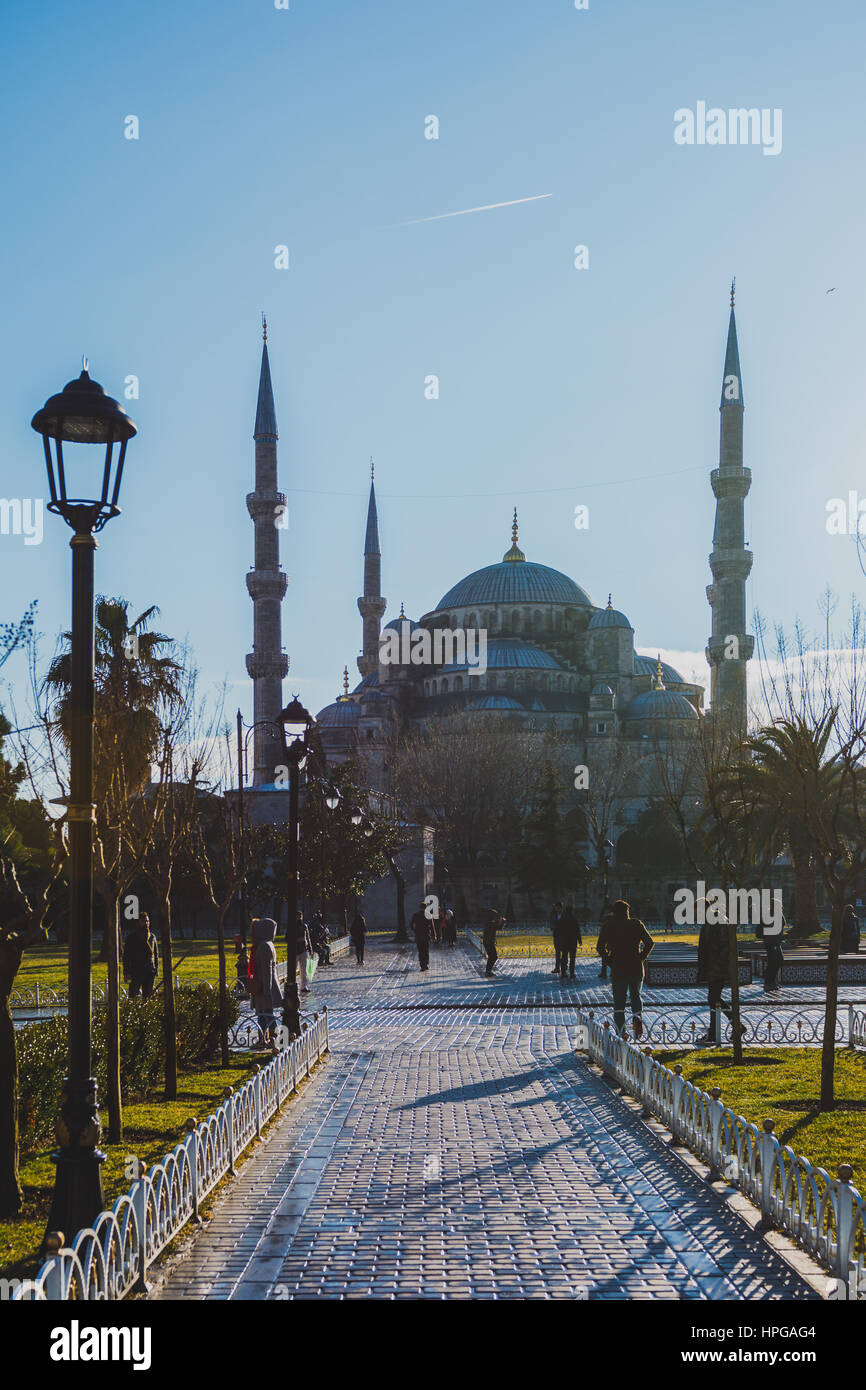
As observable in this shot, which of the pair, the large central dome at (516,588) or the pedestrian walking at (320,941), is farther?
the large central dome at (516,588)

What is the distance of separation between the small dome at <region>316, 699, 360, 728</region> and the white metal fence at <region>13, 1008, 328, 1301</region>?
64629 mm

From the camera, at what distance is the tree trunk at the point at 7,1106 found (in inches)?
282

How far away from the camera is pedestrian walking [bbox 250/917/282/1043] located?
44.8 ft

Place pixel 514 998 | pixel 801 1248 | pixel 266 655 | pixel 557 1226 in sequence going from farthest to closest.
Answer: pixel 266 655 < pixel 514 998 < pixel 557 1226 < pixel 801 1248

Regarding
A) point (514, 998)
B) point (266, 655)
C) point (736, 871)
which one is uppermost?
point (266, 655)

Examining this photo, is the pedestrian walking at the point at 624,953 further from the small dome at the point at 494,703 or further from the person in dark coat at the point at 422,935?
the small dome at the point at 494,703

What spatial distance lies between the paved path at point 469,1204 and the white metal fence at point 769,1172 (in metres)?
0.20

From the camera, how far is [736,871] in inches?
532

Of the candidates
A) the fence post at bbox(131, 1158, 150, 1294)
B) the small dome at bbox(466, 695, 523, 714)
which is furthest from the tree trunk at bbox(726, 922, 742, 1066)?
the small dome at bbox(466, 695, 523, 714)

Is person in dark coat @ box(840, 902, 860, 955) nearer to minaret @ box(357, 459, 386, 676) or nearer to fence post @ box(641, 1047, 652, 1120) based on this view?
fence post @ box(641, 1047, 652, 1120)

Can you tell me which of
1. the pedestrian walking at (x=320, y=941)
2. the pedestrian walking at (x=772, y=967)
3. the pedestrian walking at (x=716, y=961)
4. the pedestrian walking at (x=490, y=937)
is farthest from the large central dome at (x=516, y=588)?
the pedestrian walking at (x=716, y=961)
